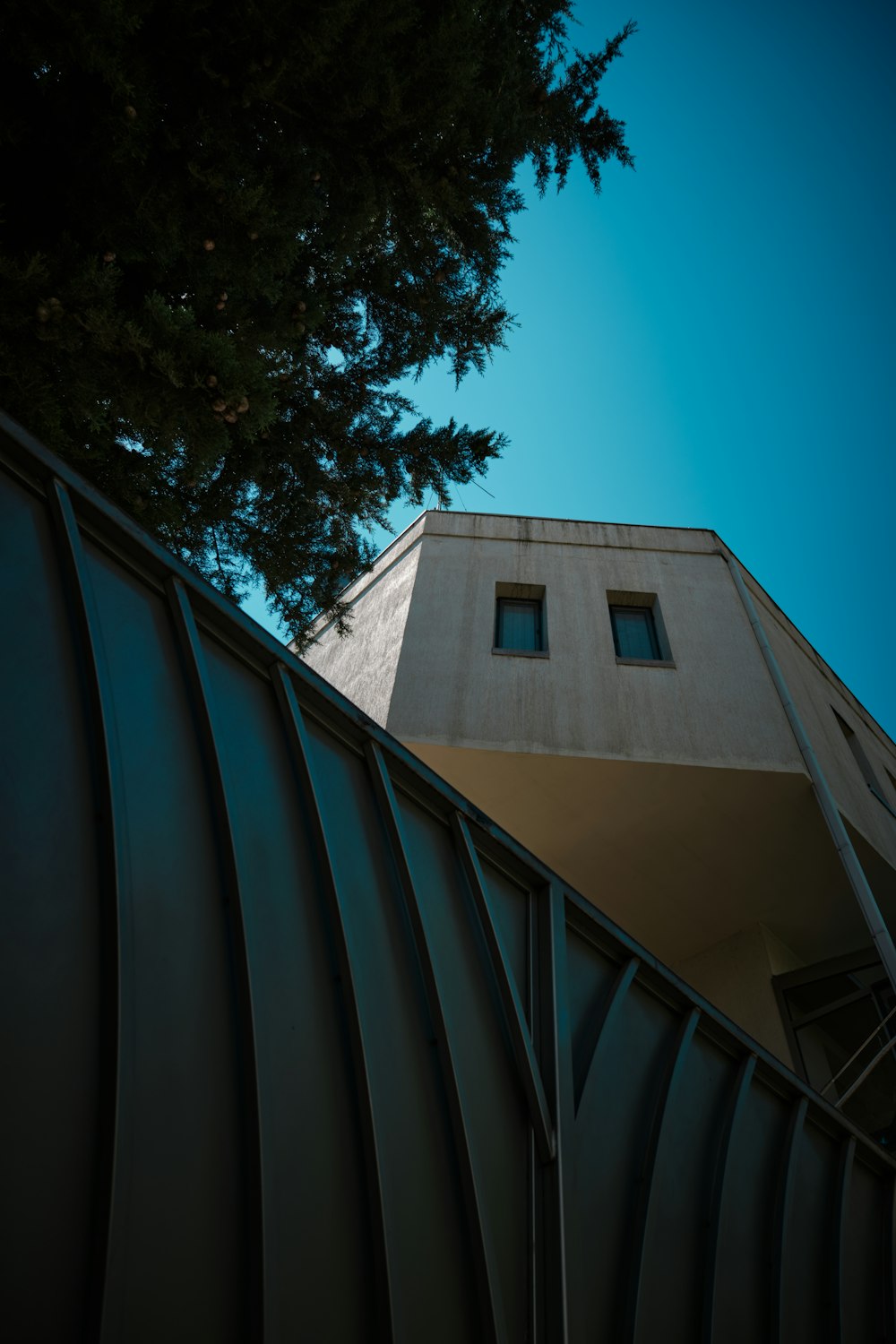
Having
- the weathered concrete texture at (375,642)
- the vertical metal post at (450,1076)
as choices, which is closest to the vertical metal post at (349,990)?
the vertical metal post at (450,1076)

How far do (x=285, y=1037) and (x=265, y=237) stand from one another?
4.24m

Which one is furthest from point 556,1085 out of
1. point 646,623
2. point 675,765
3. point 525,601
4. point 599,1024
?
point 525,601

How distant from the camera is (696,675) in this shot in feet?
34.3

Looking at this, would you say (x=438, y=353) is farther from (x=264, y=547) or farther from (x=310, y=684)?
(x=310, y=684)

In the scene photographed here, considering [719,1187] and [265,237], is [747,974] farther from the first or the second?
[265,237]

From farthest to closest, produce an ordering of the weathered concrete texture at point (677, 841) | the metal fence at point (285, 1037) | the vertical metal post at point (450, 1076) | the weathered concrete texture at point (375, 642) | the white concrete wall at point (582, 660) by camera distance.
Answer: the weathered concrete texture at point (375, 642) < the white concrete wall at point (582, 660) < the weathered concrete texture at point (677, 841) < the vertical metal post at point (450, 1076) < the metal fence at point (285, 1037)

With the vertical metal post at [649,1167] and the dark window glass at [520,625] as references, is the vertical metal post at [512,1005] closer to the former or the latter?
the vertical metal post at [649,1167]

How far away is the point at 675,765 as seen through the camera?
9344 millimetres

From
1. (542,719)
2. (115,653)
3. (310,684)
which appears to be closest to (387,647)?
(542,719)

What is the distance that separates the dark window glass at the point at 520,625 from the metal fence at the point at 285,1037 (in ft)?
22.4

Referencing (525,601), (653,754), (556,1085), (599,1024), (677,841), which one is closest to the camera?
(556,1085)

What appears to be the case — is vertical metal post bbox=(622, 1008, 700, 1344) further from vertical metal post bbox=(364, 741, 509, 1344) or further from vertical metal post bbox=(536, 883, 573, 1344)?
vertical metal post bbox=(364, 741, 509, 1344)

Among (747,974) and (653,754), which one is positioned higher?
(653,754)

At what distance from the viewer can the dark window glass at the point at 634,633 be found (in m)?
11.2
